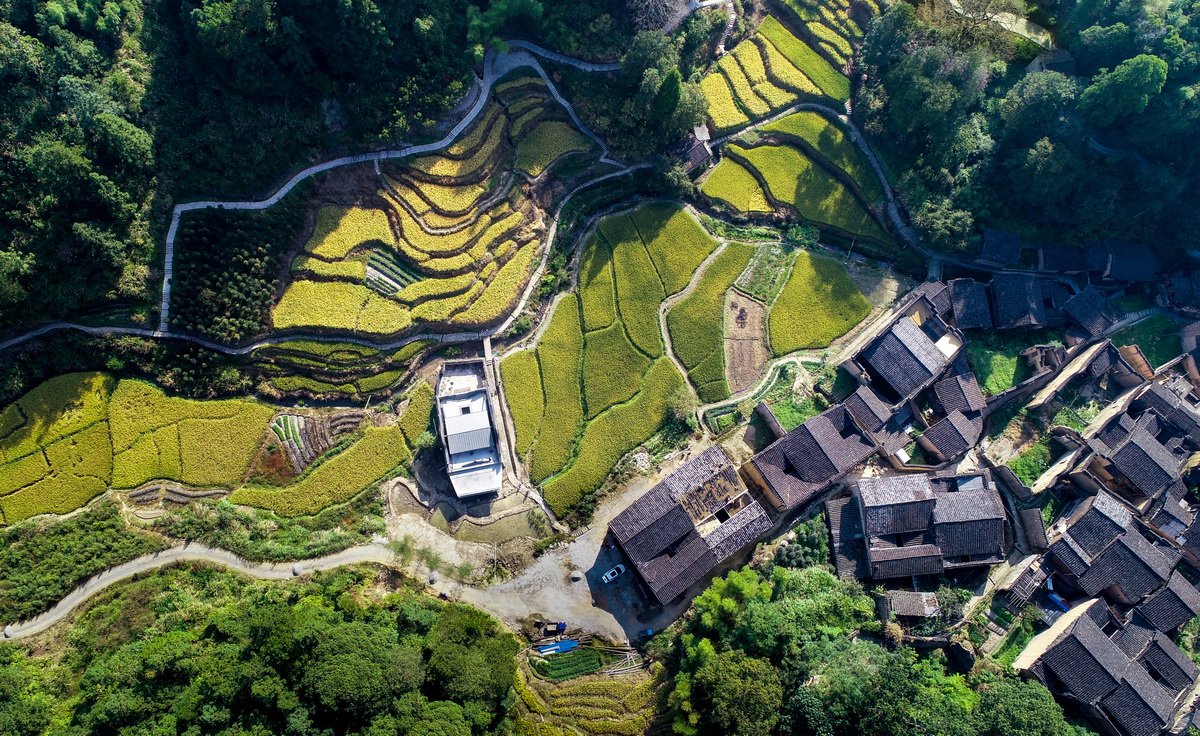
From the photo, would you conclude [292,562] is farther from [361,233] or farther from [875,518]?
[875,518]

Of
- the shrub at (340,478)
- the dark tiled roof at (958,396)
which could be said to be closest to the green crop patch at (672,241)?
the dark tiled roof at (958,396)

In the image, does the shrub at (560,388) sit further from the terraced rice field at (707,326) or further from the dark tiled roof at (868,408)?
the dark tiled roof at (868,408)

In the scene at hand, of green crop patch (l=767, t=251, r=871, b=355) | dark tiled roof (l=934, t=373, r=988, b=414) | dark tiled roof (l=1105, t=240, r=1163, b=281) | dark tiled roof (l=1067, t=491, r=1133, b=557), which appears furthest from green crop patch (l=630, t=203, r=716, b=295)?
dark tiled roof (l=1067, t=491, r=1133, b=557)

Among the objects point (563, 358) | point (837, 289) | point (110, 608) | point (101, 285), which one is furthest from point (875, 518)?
point (101, 285)

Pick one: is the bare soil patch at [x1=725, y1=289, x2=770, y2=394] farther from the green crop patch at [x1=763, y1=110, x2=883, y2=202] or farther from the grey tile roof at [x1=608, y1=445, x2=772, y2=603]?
the green crop patch at [x1=763, y1=110, x2=883, y2=202]

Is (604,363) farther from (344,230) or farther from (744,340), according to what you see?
(344,230)

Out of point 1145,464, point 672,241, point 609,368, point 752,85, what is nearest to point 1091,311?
point 1145,464
